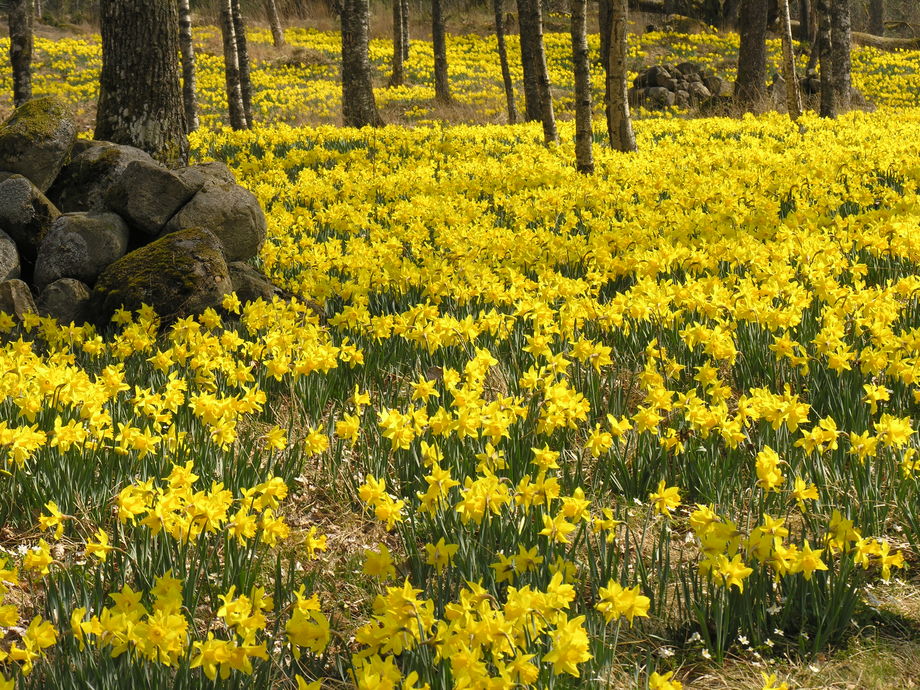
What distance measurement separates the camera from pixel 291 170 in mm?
12117

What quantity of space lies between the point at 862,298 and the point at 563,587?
9.75ft

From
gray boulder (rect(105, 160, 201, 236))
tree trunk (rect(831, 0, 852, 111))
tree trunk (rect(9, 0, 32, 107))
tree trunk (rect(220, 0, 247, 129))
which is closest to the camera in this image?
gray boulder (rect(105, 160, 201, 236))

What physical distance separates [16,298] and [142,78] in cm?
300

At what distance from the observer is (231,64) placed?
1490 cm

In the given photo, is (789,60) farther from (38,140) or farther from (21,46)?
(21,46)

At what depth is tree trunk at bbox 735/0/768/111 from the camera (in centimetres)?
1953

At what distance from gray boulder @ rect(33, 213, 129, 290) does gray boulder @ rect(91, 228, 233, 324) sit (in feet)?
0.58

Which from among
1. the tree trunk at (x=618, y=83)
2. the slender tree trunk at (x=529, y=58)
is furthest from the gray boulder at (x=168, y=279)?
the slender tree trunk at (x=529, y=58)

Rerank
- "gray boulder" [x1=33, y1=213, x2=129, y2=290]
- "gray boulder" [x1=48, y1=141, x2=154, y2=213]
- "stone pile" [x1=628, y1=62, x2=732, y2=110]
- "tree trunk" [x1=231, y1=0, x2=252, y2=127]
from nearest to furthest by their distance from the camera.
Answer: "gray boulder" [x1=33, y1=213, x2=129, y2=290]
"gray boulder" [x1=48, y1=141, x2=154, y2=213]
"tree trunk" [x1=231, y1=0, x2=252, y2=127]
"stone pile" [x1=628, y1=62, x2=732, y2=110]

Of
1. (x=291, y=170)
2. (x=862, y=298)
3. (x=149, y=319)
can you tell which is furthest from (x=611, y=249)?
(x=291, y=170)

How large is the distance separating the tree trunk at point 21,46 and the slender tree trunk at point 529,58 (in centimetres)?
826

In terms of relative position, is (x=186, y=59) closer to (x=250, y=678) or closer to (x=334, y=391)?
(x=334, y=391)

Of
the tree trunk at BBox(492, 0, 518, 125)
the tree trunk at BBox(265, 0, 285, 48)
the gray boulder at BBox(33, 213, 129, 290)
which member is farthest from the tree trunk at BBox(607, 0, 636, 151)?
the tree trunk at BBox(265, 0, 285, 48)

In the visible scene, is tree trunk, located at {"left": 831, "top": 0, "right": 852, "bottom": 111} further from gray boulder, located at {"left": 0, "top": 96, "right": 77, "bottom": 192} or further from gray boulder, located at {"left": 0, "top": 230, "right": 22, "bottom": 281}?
gray boulder, located at {"left": 0, "top": 230, "right": 22, "bottom": 281}
